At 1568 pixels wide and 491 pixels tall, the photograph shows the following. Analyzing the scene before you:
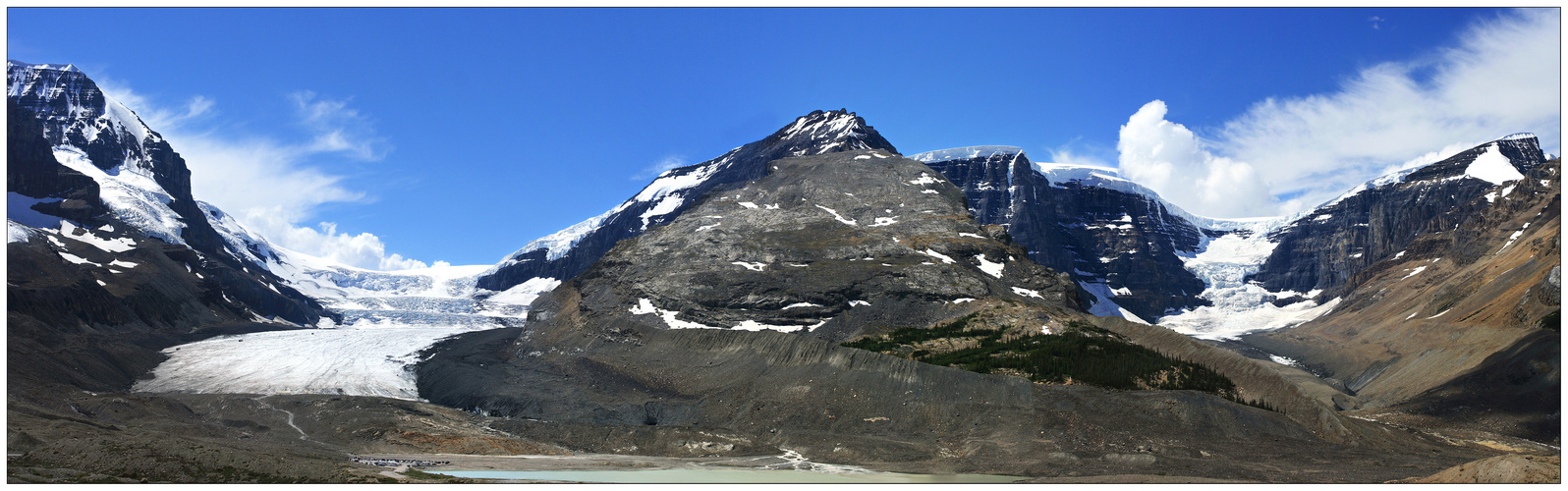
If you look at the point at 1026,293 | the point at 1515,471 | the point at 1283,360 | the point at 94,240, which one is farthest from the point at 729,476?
the point at 1283,360

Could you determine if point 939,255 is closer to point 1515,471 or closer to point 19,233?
point 1515,471

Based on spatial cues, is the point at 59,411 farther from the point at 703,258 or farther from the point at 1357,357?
the point at 1357,357

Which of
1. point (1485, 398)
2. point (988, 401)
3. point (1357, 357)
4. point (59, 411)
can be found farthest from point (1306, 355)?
point (59, 411)

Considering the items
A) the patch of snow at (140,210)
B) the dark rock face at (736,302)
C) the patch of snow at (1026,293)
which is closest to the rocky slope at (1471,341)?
the patch of snow at (1026,293)

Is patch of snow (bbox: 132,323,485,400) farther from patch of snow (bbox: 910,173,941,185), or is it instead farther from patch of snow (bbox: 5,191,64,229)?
patch of snow (bbox: 910,173,941,185)

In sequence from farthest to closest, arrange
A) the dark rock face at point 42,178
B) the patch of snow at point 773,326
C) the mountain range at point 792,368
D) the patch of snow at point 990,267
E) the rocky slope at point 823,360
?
the dark rock face at point 42,178, the patch of snow at point 990,267, the patch of snow at point 773,326, the rocky slope at point 823,360, the mountain range at point 792,368

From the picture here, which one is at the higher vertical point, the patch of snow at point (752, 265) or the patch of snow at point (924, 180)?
the patch of snow at point (924, 180)

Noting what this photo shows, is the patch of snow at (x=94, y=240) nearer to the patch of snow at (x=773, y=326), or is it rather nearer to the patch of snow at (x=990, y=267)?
the patch of snow at (x=773, y=326)

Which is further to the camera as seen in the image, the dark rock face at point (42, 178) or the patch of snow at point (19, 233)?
the dark rock face at point (42, 178)

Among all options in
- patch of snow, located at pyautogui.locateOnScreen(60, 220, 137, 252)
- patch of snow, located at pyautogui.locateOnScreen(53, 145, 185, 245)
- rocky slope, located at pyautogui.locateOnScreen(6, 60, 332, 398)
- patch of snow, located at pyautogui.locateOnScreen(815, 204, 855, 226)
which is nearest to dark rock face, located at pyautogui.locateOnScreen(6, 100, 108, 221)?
rocky slope, located at pyautogui.locateOnScreen(6, 60, 332, 398)
